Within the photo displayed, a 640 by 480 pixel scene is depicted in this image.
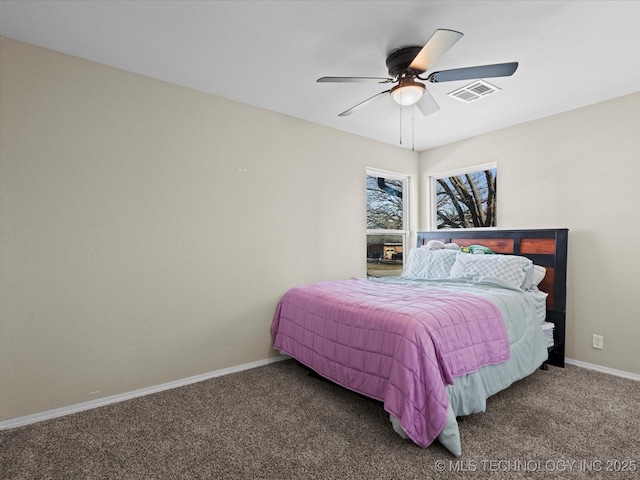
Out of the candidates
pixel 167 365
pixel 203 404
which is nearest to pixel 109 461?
pixel 203 404

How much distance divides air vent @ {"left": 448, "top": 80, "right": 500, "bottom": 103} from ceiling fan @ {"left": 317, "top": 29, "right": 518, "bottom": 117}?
17.8 inches

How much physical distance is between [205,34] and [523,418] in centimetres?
314

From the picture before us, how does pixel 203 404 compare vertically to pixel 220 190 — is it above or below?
below

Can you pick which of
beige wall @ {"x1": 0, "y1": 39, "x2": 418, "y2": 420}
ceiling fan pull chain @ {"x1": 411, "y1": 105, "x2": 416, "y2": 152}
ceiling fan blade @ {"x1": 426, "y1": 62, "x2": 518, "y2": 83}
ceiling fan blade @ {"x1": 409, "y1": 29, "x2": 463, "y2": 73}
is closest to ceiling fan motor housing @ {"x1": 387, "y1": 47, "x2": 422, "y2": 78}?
ceiling fan blade @ {"x1": 409, "y1": 29, "x2": 463, "y2": 73}

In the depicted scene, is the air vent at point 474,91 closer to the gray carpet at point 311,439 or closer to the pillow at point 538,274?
the pillow at point 538,274

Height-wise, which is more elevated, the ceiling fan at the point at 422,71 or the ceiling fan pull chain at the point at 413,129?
the ceiling fan pull chain at the point at 413,129

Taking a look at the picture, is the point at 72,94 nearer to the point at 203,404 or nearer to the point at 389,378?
the point at 203,404

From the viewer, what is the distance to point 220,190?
300 centimetres

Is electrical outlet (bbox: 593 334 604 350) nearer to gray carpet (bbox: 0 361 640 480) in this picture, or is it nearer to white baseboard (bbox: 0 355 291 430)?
gray carpet (bbox: 0 361 640 480)

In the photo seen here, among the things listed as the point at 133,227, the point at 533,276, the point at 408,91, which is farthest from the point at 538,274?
the point at 133,227

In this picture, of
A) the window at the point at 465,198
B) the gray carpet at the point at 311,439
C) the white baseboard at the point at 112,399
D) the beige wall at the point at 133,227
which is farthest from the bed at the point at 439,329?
the beige wall at the point at 133,227

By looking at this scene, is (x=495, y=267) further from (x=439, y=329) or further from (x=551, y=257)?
(x=439, y=329)

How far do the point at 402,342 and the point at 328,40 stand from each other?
1.91 metres

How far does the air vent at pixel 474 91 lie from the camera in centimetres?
273
